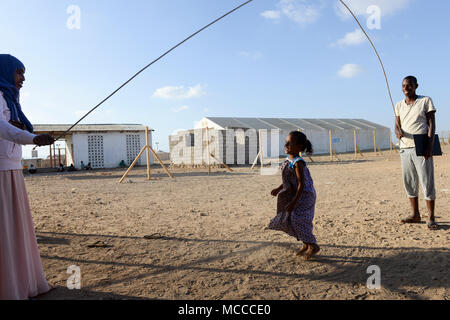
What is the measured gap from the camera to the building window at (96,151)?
23000 millimetres

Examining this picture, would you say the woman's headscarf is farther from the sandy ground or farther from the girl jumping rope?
the girl jumping rope

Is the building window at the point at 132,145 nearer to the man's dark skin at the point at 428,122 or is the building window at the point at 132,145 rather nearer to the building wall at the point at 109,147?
the building wall at the point at 109,147

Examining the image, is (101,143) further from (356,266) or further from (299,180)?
(356,266)

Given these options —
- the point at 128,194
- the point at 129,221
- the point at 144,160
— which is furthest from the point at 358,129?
the point at 129,221

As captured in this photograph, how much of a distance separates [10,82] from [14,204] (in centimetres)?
95

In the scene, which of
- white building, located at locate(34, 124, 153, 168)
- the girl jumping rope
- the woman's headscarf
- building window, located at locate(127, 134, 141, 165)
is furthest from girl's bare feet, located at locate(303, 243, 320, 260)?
building window, located at locate(127, 134, 141, 165)

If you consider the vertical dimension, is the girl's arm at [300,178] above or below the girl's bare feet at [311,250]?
above

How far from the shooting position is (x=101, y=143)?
23.4m

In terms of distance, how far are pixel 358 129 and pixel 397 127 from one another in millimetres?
32274

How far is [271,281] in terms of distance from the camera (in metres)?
2.59

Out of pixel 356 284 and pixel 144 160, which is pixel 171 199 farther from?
pixel 144 160

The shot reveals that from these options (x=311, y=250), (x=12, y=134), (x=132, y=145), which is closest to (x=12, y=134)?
(x=12, y=134)

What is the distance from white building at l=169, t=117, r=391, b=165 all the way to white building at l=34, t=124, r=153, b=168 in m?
4.06

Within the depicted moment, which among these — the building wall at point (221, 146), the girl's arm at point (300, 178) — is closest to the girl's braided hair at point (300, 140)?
the girl's arm at point (300, 178)
